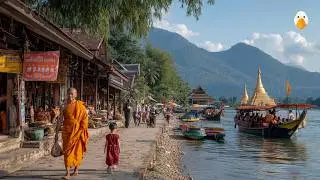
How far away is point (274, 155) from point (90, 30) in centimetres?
1920

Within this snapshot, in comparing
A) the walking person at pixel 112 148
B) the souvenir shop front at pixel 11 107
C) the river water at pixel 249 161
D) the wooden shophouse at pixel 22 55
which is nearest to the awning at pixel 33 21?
the wooden shophouse at pixel 22 55

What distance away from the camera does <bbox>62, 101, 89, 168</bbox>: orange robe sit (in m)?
10.3

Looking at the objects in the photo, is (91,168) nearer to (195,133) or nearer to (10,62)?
(10,62)

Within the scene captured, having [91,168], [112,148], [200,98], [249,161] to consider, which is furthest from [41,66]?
[200,98]

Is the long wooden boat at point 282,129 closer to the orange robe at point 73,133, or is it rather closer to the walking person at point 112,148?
the walking person at point 112,148

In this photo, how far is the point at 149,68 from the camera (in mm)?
72125

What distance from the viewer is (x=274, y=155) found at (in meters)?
29.3

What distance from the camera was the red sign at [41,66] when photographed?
13.2 meters

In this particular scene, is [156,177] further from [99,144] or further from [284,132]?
[284,132]

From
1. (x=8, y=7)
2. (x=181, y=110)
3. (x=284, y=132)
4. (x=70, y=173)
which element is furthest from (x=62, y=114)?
(x=181, y=110)

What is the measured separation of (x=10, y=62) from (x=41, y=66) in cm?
111

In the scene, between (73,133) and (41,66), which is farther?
(41,66)

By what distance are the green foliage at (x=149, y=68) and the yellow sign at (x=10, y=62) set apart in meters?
23.3

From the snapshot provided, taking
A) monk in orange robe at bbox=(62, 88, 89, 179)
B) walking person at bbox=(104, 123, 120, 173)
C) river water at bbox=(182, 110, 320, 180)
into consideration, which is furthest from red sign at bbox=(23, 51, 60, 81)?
river water at bbox=(182, 110, 320, 180)
